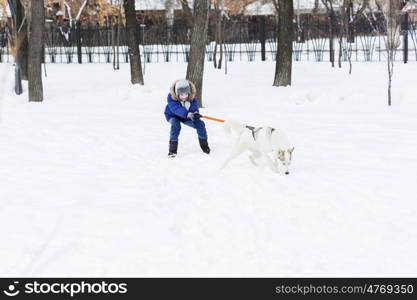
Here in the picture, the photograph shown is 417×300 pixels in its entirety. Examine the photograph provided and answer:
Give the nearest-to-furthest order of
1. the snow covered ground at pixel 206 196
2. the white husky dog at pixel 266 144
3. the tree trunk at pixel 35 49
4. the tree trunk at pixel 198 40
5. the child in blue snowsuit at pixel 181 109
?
the snow covered ground at pixel 206 196 → the white husky dog at pixel 266 144 → the child in blue snowsuit at pixel 181 109 → the tree trunk at pixel 198 40 → the tree trunk at pixel 35 49

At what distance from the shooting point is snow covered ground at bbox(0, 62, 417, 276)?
504 cm

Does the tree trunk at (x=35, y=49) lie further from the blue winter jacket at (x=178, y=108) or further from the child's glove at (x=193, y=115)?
the child's glove at (x=193, y=115)

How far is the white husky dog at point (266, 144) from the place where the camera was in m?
7.82

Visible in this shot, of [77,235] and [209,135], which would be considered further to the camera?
[209,135]

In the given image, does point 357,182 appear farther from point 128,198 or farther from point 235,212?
point 128,198

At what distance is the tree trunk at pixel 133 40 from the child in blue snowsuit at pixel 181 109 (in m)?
9.42

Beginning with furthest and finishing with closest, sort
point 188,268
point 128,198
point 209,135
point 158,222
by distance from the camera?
point 209,135 → point 128,198 → point 158,222 → point 188,268

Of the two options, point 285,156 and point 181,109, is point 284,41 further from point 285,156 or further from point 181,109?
point 285,156

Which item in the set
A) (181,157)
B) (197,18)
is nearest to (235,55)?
(197,18)

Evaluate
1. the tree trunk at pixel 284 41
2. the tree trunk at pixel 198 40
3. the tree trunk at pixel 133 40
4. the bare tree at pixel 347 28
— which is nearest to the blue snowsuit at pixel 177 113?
the tree trunk at pixel 198 40

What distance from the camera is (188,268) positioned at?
4875 mm

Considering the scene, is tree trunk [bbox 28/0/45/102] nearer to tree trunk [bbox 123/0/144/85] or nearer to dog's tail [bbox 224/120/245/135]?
tree trunk [bbox 123/0/144/85]

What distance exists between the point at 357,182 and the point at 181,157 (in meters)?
2.67

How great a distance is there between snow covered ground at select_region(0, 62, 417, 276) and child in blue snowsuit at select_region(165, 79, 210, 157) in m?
0.29
